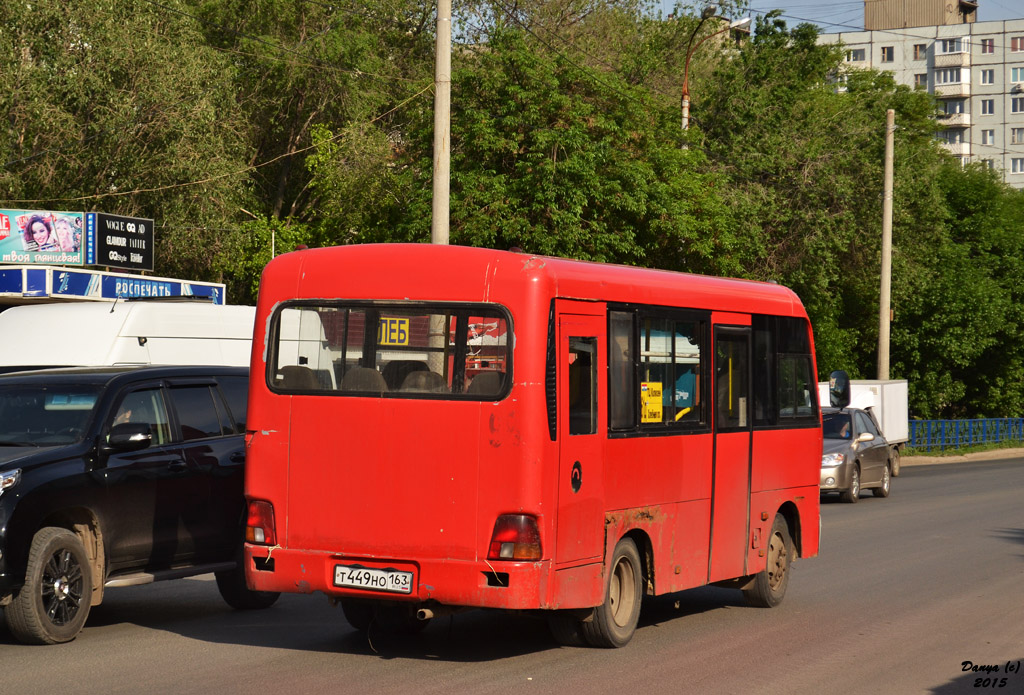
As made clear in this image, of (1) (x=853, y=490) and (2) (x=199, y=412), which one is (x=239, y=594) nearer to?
(2) (x=199, y=412)

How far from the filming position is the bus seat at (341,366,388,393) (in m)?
8.38

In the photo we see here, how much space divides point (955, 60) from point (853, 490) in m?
103

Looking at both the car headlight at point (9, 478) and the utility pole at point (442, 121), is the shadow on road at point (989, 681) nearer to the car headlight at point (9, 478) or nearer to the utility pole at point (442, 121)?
the car headlight at point (9, 478)

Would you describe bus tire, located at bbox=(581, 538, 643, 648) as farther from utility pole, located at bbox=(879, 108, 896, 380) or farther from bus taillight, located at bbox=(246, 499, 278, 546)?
utility pole, located at bbox=(879, 108, 896, 380)

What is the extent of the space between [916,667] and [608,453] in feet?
7.72

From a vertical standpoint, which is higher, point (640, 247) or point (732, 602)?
point (640, 247)

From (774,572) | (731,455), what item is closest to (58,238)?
(774,572)

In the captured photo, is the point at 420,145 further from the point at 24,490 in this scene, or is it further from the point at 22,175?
the point at 24,490

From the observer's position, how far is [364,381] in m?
8.42

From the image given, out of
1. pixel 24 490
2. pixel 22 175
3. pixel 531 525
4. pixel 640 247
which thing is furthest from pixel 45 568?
pixel 22 175

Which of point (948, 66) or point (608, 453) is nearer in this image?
point (608, 453)

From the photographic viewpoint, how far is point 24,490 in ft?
28.7

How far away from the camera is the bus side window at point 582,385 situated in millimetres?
8297

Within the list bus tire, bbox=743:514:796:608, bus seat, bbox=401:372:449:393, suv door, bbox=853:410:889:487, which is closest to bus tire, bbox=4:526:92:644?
bus seat, bbox=401:372:449:393
